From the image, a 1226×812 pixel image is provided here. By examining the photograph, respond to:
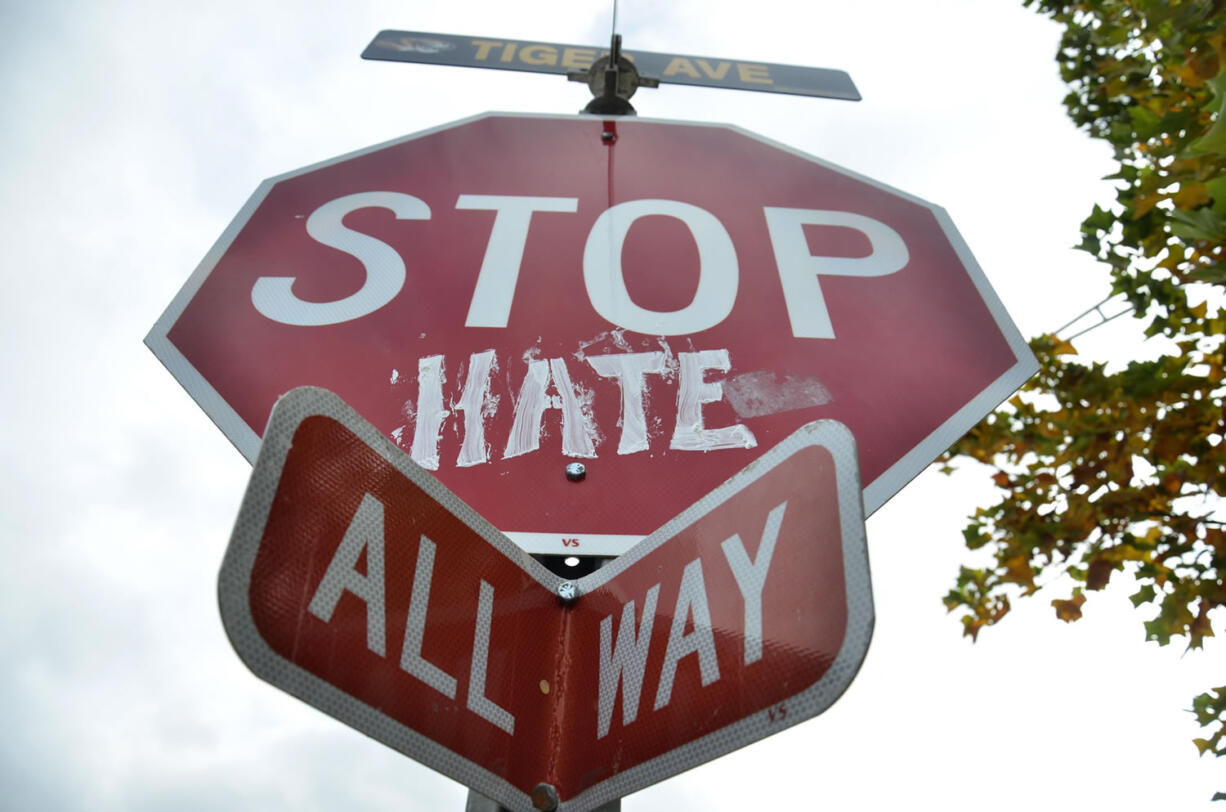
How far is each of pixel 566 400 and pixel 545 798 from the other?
508 mm

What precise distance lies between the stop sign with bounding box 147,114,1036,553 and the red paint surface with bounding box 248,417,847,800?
14 cm

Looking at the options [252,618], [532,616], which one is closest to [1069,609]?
[532,616]

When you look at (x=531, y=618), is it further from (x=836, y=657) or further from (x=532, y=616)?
(x=836, y=657)

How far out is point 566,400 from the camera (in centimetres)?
117

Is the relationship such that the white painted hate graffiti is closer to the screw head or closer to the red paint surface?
the red paint surface

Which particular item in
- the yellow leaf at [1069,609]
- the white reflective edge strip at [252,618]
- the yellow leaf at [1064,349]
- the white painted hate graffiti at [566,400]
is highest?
the yellow leaf at [1064,349]

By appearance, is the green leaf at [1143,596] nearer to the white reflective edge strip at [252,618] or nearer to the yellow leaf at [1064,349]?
the yellow leaf at [1064,349]

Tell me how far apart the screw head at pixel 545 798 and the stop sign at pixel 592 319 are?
0.26 metres

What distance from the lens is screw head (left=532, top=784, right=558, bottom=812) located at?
2.69 ft

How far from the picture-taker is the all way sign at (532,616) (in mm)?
713

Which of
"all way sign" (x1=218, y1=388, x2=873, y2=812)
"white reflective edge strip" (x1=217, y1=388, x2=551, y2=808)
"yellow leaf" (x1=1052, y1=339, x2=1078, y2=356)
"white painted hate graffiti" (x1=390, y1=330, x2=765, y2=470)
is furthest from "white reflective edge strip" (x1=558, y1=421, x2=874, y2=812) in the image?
"yellow leaf" (x1=1052, y1=339, x2=1078, y2=356)

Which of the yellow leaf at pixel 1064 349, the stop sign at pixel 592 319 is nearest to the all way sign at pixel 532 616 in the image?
the stop sign at pixel 592 319

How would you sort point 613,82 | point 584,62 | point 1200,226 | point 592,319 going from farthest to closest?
point 584,62
point 613,82
point 1200,226
point 592,319

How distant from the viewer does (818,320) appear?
1303 millimetres
